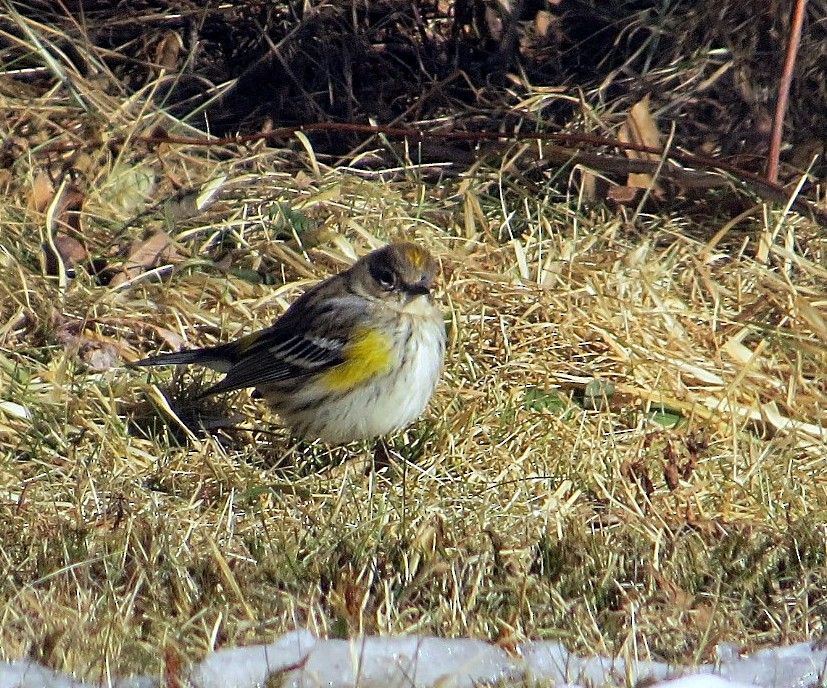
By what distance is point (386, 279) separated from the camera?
4.75 metres

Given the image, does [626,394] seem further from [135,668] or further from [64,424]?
[135,668]

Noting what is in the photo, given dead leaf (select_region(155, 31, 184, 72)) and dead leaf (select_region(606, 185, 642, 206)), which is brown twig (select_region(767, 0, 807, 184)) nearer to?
dead leaf (select_region(606, 185, 642, 206))

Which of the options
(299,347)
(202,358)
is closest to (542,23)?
(299,347)

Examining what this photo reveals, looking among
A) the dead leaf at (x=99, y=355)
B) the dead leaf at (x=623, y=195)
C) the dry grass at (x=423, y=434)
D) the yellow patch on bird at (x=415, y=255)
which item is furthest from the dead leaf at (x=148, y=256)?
the dead leaf at (x=623, y=195)

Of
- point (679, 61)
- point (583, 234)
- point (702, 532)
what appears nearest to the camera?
point (702, 532)

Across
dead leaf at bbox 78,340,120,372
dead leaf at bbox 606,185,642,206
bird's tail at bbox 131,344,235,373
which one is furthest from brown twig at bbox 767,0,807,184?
dead leaf at bbox 78,340,120,372

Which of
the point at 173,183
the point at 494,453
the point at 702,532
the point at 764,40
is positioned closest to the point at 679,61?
the point at 764,40

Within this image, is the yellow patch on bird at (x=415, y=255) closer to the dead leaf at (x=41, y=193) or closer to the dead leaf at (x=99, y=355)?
the dead leaf at (x=99, y=355)

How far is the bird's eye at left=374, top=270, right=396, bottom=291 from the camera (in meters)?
4.73

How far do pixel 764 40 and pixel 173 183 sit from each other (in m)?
2.99

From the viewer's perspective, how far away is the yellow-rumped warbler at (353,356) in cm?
450

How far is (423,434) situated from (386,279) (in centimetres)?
56

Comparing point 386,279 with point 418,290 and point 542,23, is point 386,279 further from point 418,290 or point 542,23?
point 542,23

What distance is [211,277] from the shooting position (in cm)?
559
